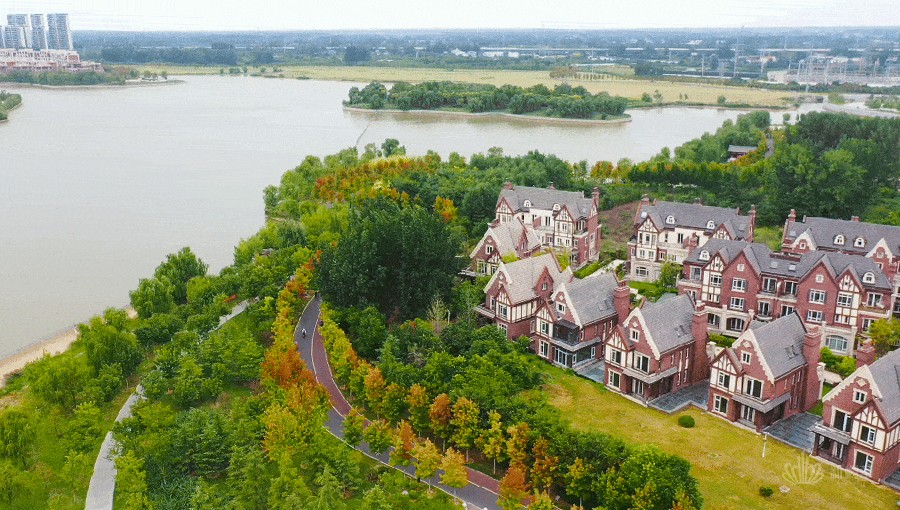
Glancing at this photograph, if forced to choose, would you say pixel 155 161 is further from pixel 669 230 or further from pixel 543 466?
pixel 543 466

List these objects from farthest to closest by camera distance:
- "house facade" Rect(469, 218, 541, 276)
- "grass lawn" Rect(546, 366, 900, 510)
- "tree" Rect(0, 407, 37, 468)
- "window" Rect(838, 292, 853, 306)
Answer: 1. "house facade" Rect(469, 218, 541, 276)
2. "window" Rect(838, 292, 853, 306)
3. "tree" Rect(0, 407, 37, 468)
4. "grass lawn" Rect(546, 366, 900, 510)

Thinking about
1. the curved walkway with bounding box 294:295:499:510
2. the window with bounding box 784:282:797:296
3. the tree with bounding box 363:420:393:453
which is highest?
the window with bounding box 784:282:797:296

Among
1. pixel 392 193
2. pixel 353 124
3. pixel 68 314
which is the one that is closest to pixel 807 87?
pixel 353 124

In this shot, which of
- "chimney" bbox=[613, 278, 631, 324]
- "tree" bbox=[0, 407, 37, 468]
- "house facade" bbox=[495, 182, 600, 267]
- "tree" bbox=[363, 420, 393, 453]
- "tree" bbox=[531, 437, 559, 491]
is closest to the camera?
"tree" bbox=[531, 437, 559, 491]

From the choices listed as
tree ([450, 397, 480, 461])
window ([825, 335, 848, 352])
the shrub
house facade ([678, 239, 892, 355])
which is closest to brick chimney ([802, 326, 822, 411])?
house facade ([678, 239, 892, 355])

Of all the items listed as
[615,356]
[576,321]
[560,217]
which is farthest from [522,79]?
[615,356]

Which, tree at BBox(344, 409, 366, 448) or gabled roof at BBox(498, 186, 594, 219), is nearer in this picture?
tree at BBox(344, 409, 366, 448)

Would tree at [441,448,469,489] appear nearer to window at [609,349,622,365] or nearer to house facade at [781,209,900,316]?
window at [609,349,622,365]

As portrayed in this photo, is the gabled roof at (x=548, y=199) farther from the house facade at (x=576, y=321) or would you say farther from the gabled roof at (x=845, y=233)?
the house facade at (x=576, y=321)
